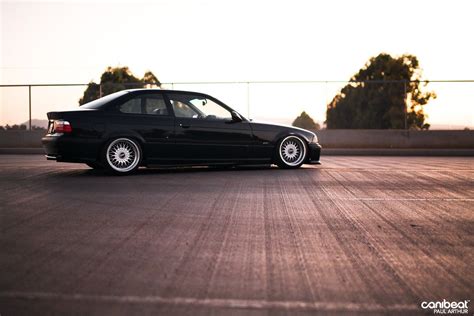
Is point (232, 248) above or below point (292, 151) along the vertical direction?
below

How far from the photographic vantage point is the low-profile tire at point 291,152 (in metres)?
10.8

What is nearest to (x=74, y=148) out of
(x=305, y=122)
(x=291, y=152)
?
(x=291, y=152)

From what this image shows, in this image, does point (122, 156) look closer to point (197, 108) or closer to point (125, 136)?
point (125, 136)

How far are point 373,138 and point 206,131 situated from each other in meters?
10.8

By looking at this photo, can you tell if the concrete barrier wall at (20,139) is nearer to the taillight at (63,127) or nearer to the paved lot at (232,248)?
the taillight at (63,127)

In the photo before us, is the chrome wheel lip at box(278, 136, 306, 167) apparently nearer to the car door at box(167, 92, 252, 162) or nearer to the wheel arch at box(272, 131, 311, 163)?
the wheel arch at box(272, 131, 311, 163)

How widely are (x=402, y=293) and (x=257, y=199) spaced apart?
3601 millimetres

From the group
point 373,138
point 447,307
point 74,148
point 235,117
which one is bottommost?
point 447,307

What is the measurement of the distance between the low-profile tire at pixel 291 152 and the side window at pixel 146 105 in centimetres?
234

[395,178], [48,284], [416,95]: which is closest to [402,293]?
[48,284]

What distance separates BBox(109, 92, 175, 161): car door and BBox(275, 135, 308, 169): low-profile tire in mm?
2150

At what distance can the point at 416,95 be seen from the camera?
771 inches

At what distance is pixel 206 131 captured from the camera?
33.1 feet

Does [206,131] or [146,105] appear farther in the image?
[206,131]
